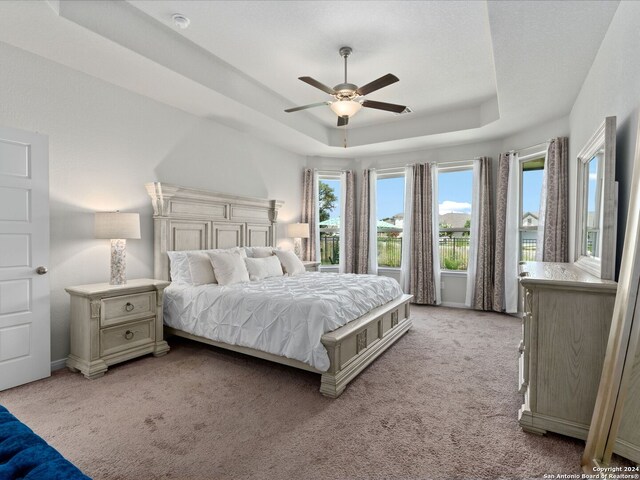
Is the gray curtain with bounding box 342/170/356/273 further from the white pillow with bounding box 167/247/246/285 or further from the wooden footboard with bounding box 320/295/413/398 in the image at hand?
the white pillow with bounding box 167/247/246/285

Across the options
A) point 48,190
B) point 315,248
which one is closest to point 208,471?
point 48,190

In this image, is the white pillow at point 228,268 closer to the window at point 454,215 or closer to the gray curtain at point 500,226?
the window at point 454,215

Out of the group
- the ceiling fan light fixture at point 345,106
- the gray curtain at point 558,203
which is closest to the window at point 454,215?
the gray curtain at point 558,203

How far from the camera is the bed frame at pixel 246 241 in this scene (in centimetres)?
275

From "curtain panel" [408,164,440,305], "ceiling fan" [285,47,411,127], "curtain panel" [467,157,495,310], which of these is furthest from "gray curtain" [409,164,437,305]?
"ceiling fan" [285,47,411,127]

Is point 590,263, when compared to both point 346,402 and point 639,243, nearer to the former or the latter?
point 639,243

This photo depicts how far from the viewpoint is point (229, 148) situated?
16.3ft

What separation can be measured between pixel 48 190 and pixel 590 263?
4.44m

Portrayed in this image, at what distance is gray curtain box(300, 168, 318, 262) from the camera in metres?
6.48

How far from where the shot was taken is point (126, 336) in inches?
126

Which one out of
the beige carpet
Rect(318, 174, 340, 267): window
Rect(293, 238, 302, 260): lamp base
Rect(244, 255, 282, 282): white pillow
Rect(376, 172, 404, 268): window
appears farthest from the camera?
Rect(318, 174, 340, 267): window

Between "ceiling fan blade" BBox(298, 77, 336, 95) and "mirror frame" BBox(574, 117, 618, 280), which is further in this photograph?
"ceiling fan blade" BBox(298, 77, 336, 95)

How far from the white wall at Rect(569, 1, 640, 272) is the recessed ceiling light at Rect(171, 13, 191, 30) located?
3.15 m

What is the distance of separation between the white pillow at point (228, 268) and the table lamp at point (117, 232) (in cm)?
85
